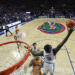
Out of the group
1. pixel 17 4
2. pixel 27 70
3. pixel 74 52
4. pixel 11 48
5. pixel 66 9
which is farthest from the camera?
pixel 17 4

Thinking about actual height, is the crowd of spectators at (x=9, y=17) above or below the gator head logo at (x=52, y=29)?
above

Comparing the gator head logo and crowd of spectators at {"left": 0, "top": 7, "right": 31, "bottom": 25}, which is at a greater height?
crowd of spectators at {"left": 0, "top": 7, "right": 31, "bottom": 25}

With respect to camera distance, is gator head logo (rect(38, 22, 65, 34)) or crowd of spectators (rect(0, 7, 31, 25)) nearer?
gator head logo (rect(38, 22, 65, 34))

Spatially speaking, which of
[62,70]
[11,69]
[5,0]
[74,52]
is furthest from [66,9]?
[11,69]

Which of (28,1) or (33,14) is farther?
(28,1)

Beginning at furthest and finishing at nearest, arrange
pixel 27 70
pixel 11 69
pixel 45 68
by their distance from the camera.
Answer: pixel 27 70 → pixel 45 68 → pixel 11 69

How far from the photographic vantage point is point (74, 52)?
5.46m

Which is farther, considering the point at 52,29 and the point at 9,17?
the point at 9,17

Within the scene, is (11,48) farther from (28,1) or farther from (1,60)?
(28,1)

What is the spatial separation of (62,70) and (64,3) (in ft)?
71.0

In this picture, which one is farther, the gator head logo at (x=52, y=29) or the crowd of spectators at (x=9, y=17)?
the crowd of spectators at (x=9, y=17)

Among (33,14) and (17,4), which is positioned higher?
(17,4)

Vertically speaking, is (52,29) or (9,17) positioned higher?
(9,17)

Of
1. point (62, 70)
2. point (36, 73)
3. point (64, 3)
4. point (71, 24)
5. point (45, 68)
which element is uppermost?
point (64, 3)
